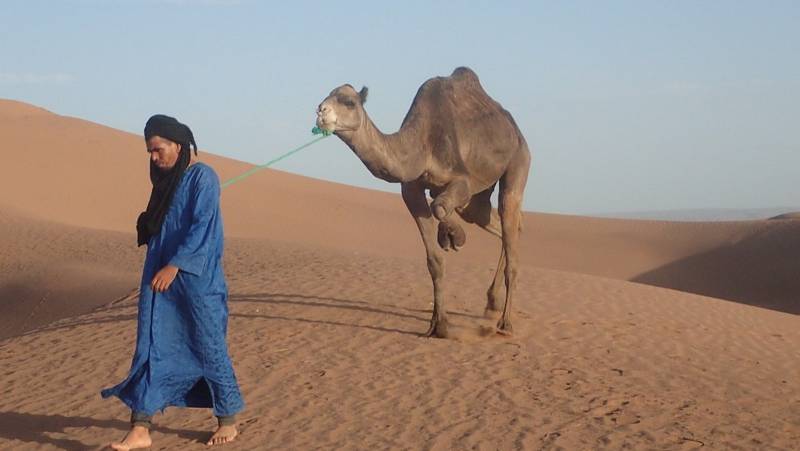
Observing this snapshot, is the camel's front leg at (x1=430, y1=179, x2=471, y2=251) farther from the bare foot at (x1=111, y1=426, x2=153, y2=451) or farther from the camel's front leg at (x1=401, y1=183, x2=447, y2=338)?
the bare foot at (x1=111, y1=426, x2=153, y2=451)

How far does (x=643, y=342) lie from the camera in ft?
33.6

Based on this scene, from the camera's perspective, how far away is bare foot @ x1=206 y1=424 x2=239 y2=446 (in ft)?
21.4

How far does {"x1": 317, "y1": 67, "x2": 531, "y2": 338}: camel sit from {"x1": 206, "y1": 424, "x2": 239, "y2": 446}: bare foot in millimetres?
2812

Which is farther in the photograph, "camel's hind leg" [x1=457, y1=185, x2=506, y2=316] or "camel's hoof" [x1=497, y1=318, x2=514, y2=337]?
"camel's hind leg" [x1=457, y1=185, x2=506, y2=316]

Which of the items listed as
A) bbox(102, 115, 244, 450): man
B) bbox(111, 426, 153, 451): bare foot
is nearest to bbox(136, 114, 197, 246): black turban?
bbox(102, 115, 244, 450): man

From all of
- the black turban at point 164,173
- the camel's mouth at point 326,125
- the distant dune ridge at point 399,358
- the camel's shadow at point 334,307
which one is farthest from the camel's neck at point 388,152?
the black turban at point 164,173

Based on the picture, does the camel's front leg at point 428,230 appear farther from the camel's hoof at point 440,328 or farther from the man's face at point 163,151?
the man's face at point 163,151

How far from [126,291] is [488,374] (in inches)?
349

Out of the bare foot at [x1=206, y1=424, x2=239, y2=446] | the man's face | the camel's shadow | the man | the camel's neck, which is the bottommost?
the bare foot at [x1=206, y1=424, x2=239, y2=446]

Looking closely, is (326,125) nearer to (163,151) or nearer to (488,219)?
(163,151)

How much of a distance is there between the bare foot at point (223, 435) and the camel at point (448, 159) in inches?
111

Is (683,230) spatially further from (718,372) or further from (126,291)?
(718,372)

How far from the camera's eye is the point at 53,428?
7418 millimetres

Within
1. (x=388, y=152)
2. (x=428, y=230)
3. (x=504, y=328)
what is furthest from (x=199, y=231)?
(x=504, y=328)
